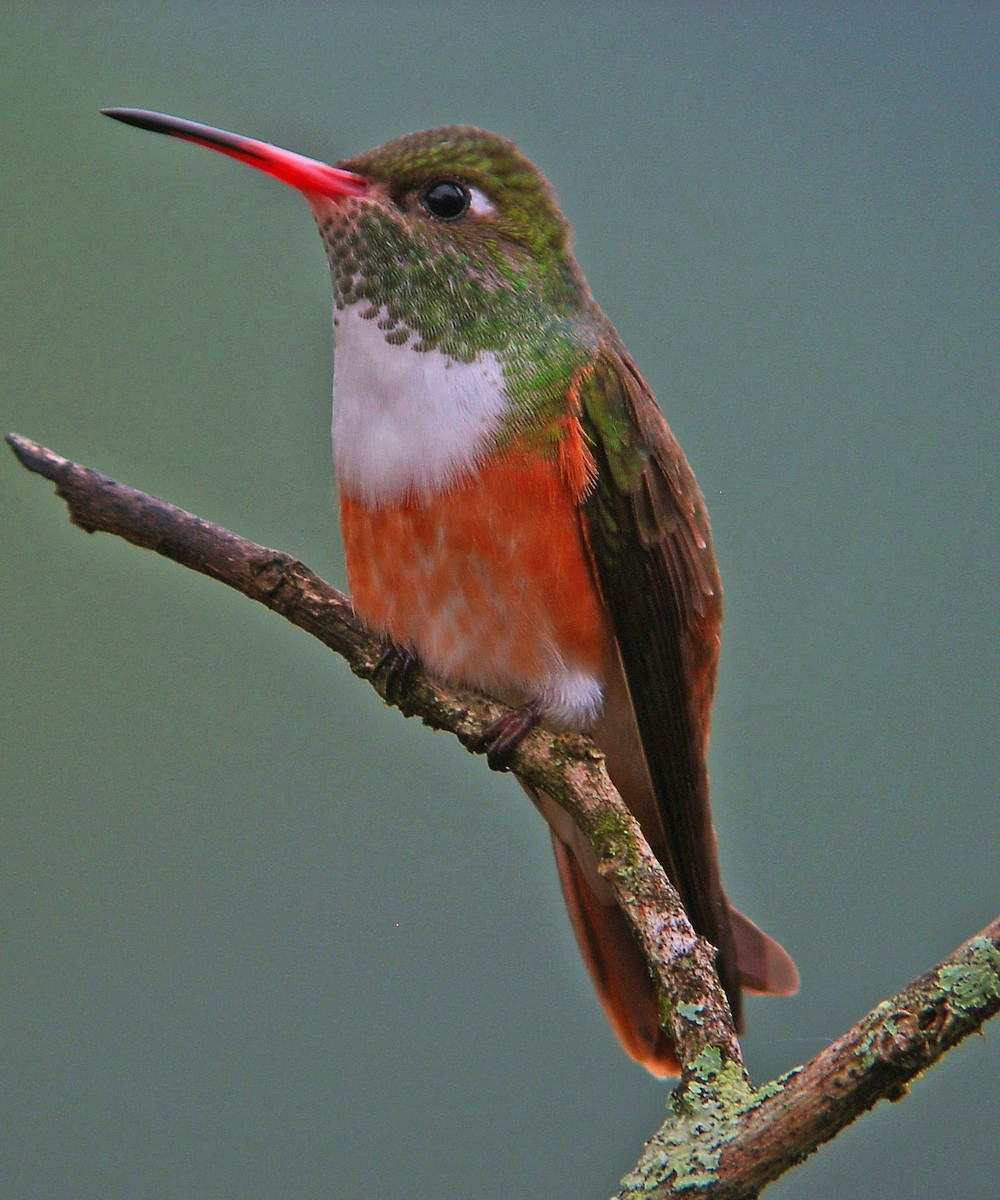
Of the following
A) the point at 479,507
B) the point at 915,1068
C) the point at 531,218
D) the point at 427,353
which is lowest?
the point at 915,1068

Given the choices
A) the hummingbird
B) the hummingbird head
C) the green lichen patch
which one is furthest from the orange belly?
the green lichen patch

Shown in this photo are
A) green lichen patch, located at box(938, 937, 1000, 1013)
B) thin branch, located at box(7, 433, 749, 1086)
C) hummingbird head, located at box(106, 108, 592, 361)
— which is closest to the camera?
green lichen patch, located at box(938, 937, 1000, 1013)

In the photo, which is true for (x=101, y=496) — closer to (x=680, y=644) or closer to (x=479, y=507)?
(x=479, y=507)

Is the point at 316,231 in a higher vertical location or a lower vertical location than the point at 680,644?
higher

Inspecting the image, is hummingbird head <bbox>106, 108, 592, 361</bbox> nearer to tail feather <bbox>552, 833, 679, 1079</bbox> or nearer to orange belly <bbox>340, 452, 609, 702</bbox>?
orange belly <bbox>340, 452, 609, 702</bbox>

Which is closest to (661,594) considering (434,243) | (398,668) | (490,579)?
(490,579)

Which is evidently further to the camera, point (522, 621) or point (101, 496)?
point (522, 621)

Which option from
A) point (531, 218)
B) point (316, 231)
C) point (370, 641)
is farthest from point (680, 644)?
point (316, 231)

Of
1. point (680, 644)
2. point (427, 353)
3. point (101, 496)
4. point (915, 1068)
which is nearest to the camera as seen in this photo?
point (915, 1068)
